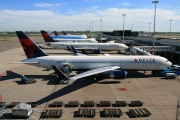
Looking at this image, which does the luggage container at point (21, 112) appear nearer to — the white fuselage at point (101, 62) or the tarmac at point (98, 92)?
the tarmac at point (98, 92)

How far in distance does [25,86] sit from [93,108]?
50.2 feet

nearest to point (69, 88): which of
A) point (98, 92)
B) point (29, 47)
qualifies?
point (98, 92)

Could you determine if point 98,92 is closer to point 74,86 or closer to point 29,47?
point 74,86

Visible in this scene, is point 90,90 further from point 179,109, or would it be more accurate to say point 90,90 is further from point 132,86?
point 179,109

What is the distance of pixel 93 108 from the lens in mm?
25000

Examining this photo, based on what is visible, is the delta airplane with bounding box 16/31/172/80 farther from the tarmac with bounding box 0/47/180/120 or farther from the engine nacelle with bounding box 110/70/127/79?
the engine nacelle with bounding box 110/70/127/79

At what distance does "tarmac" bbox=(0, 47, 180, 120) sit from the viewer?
24.4 metres

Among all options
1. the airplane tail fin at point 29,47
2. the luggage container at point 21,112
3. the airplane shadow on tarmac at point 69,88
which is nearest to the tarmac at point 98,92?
the airplane shadow on tarmac at point 69,88

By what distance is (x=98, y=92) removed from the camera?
104ft

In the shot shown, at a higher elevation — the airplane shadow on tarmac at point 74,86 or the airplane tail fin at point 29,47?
the airplane tail fin at point 29,47

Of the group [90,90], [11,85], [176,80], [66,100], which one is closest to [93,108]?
[66,100]

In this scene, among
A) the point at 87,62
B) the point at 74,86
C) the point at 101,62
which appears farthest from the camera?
the point at 87,62

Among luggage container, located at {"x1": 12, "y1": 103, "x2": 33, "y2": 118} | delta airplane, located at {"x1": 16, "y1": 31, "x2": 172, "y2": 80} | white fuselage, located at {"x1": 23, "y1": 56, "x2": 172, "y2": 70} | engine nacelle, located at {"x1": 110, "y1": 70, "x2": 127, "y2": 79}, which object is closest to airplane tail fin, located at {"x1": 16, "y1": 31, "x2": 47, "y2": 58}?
delta airplane, located at {"x1": 16, "y1": 31, "x2": 172, "y2": 80}

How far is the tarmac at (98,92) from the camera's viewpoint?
24359mm
